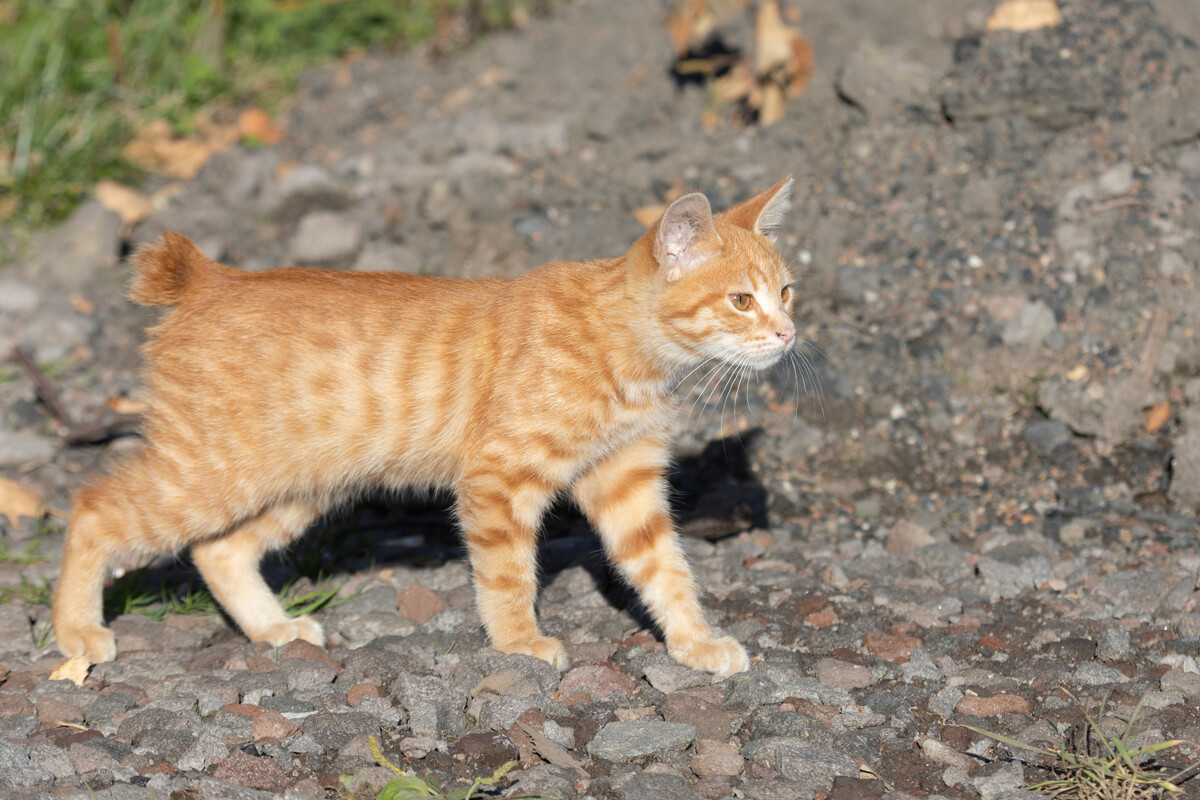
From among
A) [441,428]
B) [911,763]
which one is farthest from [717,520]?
[911,763]

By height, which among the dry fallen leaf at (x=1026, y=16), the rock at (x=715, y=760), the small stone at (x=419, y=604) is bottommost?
the small stone at (x=419, y=604)

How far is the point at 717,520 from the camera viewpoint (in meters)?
5.08

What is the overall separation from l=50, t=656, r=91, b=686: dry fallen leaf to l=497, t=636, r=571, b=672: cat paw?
1.52 metres

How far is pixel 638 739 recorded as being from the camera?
344 cm

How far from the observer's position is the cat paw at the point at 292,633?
4.25 meters

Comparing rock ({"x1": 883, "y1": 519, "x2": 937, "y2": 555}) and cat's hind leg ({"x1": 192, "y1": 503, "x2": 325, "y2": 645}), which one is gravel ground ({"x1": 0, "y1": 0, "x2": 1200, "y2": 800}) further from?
cat's hind leg ({"x1": 192, "y1": 503, "x2": 325, "y2": 645})

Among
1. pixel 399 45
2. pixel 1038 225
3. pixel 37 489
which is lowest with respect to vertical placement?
pixel 37 489

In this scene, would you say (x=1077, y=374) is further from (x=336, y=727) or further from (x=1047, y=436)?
(x=336, y=727)

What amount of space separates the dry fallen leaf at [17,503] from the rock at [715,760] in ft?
11.8

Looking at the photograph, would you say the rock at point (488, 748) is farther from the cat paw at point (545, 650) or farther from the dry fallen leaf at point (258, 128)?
the dry fallen leaf at point (258, 128)

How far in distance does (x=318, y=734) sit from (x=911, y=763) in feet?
6.15

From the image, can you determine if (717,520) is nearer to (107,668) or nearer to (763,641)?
(763,641)

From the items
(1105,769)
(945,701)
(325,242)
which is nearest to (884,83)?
(325,242)

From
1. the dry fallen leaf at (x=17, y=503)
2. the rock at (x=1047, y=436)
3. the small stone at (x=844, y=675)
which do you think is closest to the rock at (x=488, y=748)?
the small stone at (x=844, y=675)
